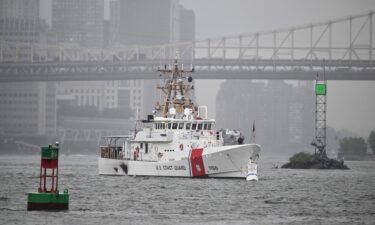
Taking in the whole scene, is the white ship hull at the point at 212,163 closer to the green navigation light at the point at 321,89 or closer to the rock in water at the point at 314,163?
the rock in water at the point at 314,163

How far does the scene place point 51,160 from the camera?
155ft

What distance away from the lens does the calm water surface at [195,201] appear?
161 feet

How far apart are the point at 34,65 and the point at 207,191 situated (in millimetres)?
128611

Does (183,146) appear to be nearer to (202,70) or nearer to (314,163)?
(314,163)

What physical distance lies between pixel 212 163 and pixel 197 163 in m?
0.91

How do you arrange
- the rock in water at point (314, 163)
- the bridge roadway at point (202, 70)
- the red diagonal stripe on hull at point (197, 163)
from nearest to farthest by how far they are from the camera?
1. the red diagonal stripe on hull at point (197, 163)
2. the rock in water at point (314, 163)
3. the bridge roadway at point (202, 70)

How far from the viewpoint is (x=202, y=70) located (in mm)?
180500

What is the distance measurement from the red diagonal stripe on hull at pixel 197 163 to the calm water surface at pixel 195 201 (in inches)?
33.2

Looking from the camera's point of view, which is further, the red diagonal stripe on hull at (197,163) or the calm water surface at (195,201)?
the red diagonal stripe on hull at (197,163)

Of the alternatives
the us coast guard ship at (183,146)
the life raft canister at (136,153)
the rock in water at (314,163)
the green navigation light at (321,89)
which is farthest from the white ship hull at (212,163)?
the green navigation light at (321,89)

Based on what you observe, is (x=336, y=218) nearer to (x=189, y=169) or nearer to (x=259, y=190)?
(x=259, y=190)

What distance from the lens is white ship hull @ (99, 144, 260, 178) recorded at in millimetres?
70062

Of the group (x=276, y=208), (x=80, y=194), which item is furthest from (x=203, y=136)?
(x=276, y=208)

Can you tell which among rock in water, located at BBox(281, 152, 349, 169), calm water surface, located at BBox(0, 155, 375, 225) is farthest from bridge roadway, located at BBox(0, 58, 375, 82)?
calm water surface, located at BBox(0, 155, 375, 225)
